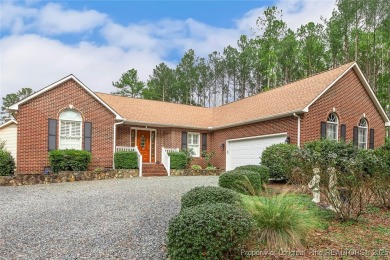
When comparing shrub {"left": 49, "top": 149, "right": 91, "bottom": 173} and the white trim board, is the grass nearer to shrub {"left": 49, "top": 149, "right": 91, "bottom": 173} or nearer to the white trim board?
the white trim board

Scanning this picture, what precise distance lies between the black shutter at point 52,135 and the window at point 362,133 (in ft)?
51.7

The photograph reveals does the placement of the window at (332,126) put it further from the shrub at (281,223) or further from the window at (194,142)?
the shrub at (281,223)

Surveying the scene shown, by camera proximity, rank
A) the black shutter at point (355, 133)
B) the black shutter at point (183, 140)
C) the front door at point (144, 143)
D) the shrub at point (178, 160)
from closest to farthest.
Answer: the black shutter at point (355, 133), the shrub at point (178, 160), the front door at point (144, 143), the black shutter at point (183, 140)

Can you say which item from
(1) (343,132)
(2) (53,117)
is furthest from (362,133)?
(2) (53,117)

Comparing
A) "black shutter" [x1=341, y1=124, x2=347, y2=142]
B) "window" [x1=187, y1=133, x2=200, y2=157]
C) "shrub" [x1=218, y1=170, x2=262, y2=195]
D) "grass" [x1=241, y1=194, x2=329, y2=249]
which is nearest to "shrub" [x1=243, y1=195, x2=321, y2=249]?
"grass" [x1=241, y1=194, x2=329, y2=249]

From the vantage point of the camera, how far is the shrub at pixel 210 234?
331 centimetres

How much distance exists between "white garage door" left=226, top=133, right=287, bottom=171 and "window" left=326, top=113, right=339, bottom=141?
2.54m

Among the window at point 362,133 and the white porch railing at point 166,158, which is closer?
the white porch railing at point 166,158

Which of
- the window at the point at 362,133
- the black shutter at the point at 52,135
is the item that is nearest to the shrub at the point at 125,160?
the black shutter at the point at 52,135

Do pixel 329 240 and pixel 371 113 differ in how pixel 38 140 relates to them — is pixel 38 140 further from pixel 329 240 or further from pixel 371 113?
pixel 371 113

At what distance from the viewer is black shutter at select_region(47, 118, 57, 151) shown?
44.0 ft

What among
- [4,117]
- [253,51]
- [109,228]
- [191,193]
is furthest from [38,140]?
[4,117]

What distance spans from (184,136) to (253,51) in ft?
63.6

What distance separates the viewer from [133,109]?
1806cm
